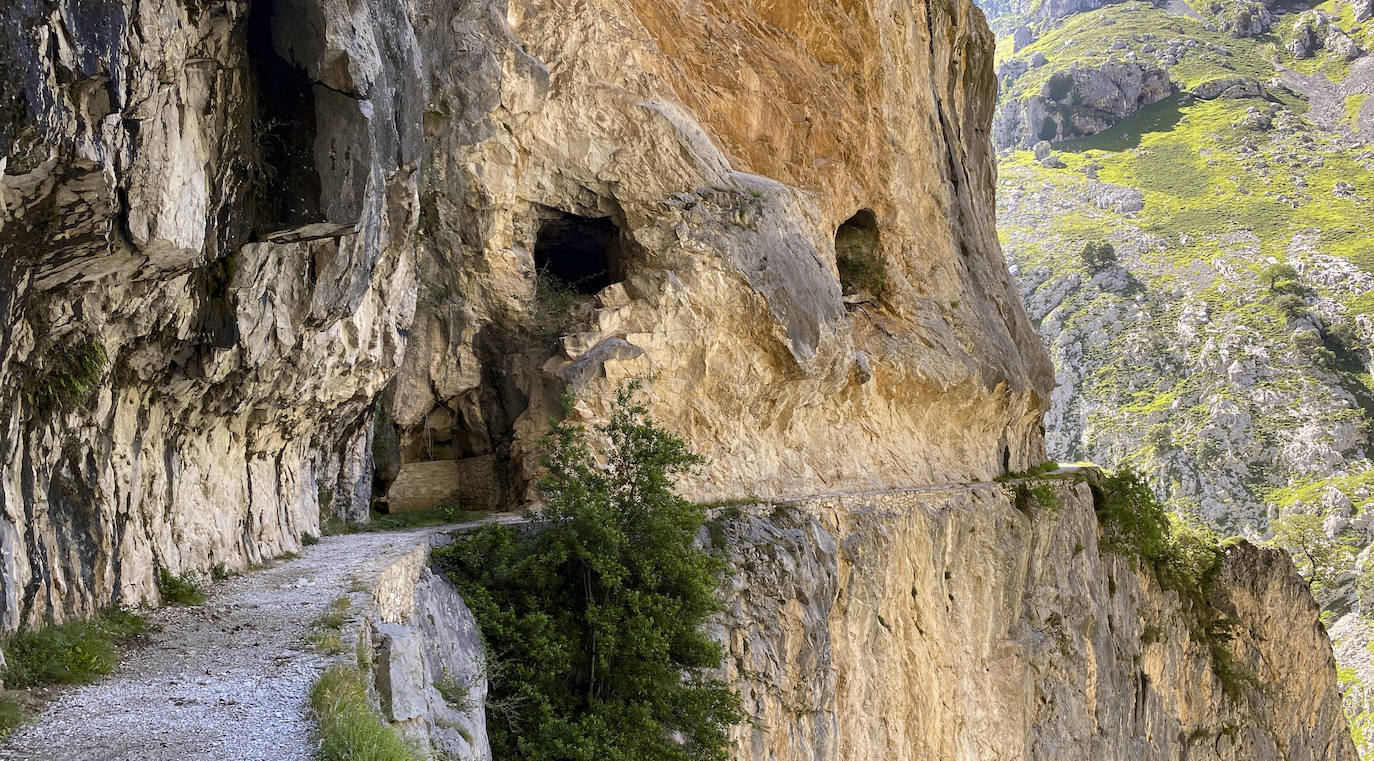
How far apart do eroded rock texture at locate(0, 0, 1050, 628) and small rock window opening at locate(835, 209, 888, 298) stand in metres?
0.08

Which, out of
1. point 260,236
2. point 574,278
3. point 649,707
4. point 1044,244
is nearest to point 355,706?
point 260,236

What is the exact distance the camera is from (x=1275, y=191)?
78.8 m

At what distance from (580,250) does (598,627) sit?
424 inches

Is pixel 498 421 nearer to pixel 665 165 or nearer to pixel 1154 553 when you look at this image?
pixel 665 165

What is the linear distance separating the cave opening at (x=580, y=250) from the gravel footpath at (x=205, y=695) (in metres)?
11.1

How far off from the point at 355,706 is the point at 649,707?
667cm

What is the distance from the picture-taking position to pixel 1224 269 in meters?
68.1

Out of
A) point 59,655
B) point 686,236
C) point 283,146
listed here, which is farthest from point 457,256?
point 59,655

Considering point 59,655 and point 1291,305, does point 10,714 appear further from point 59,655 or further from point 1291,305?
point 1291,305

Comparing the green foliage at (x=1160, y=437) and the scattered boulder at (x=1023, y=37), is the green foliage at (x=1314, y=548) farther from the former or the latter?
the scattered boulder at (x=1023, y=37)

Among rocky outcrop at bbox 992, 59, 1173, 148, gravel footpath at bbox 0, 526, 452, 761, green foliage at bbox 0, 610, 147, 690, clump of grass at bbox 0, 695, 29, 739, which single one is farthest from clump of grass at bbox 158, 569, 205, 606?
rocky outcrop at bbox 992, 59, 1173, 148

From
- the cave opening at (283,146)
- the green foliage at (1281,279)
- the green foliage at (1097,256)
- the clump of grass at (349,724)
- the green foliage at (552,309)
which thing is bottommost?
the clump of grass at (349,724)

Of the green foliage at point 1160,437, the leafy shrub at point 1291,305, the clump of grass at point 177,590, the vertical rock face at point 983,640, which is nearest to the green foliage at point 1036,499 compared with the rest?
the vertical rock face at point 983,640

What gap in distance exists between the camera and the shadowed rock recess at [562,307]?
6559 millimetres
